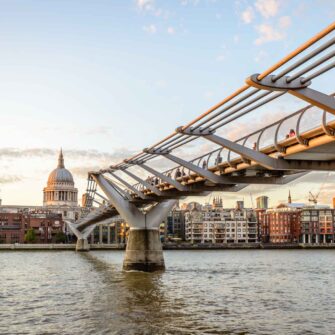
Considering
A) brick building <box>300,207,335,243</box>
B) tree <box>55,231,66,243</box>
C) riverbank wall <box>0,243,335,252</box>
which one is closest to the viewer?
riverbank wall <box>0,243,335,252</box>

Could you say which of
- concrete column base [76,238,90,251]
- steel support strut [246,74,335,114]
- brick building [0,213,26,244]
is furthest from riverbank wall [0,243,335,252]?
steel support strut [246,74,335,114]

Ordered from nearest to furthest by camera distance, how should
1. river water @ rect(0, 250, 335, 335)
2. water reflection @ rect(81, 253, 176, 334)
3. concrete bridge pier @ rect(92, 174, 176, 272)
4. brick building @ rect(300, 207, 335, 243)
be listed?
river water @ rect(0, 250, 335, 335)
water reflection @ rect(81, 253, 176, 334)
concrete bridge pier @ rect(92, 174, 176, 272)
brick building @ rect(300, 207, 335, 243)

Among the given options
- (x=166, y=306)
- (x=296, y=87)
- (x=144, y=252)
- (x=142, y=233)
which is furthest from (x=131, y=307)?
(x=142, y=233)

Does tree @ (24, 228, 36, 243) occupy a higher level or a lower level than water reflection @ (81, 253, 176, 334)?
higher

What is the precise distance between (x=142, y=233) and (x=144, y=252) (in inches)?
68.3

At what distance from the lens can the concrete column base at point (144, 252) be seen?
48.8 metres

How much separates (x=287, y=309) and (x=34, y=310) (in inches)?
448

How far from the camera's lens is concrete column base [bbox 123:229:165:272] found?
48.8 m

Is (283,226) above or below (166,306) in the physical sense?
above

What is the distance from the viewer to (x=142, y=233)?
50062mm

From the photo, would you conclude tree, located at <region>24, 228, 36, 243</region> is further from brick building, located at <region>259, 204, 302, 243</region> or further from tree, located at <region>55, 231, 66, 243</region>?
brick building, located at <region>259, 204, 302, 243</region>

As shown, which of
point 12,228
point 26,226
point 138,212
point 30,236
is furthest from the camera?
point 26,226

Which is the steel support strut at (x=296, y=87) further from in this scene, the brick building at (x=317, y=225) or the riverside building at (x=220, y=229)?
the brick building at (x=317, y=225)

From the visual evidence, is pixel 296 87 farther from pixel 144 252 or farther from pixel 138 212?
pixel 138 212
